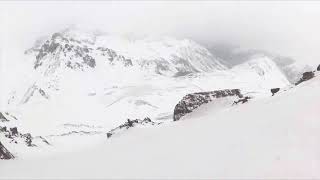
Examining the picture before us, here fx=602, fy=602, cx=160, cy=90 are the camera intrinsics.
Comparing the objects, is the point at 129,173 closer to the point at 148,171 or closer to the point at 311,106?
the point at 148,171

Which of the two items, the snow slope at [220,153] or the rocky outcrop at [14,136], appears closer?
the snow slope at [220,153]

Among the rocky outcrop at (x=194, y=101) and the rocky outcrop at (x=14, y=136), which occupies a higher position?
the rocky outcrop at (x=194, y=101)

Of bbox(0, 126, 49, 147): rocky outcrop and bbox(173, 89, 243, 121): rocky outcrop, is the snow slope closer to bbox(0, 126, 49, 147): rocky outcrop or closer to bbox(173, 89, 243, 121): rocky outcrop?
bbox(173, 89, 243, 121): rocky outcrop

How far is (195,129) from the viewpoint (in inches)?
1264

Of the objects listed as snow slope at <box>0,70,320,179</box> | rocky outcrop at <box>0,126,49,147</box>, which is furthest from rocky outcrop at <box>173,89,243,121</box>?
rocky outcrop at <box>0,126,49,147</box>

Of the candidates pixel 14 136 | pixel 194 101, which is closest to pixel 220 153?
pixel 194 101

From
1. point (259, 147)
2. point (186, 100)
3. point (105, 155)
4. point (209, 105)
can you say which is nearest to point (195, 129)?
point (105, 155)

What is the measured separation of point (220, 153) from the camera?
2512 centimetres

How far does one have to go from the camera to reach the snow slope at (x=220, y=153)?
2270 cm

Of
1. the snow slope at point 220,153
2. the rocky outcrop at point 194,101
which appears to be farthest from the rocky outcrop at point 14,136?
the snow slope at point 220,153

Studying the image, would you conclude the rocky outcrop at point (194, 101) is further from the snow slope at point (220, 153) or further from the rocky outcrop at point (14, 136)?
the rocky outcrop at point (14, 136)

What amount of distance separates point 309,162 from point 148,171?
6241 millimetres

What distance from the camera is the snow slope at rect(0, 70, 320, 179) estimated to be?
22.7 m

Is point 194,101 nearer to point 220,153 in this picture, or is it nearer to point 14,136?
point 220,153
